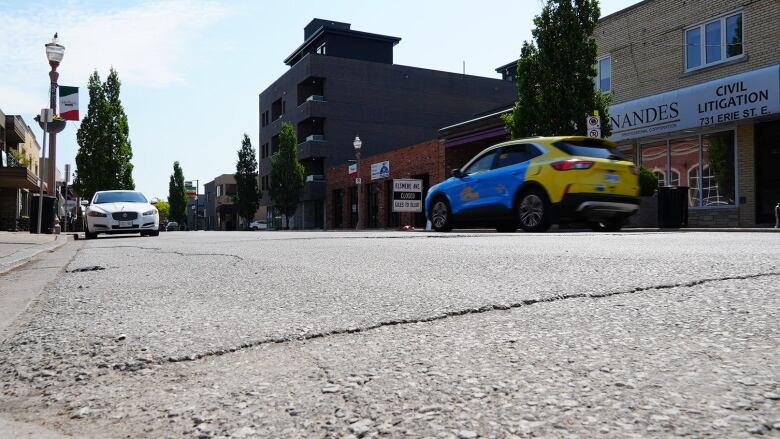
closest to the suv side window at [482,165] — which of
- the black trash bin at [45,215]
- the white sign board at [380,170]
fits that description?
the black trash bin at [45,215]

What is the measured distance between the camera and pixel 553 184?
10.4 metres

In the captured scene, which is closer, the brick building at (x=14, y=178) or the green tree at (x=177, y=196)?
the brick building at (x=14, y=178)

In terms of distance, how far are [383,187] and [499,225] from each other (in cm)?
2412

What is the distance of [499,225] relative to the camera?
11883 millimetres

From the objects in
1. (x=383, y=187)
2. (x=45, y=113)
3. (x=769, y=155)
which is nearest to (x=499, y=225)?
(x=769, y=155)

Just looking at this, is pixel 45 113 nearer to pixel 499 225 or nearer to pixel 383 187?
pixel 499 225

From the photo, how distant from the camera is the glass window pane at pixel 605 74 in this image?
21.3 meters

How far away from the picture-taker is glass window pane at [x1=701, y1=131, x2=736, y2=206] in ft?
55.6

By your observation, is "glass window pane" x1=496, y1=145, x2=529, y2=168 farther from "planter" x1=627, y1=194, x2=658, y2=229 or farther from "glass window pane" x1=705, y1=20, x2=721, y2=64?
"glass window pane" x1=705, y1=20, x2=721, y2=64

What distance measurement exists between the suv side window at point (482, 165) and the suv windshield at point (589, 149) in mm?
1455

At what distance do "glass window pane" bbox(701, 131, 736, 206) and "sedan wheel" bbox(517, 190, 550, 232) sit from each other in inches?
358

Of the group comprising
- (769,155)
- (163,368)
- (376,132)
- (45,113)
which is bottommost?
(163,368)

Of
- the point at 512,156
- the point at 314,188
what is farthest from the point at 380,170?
the point at 512,156

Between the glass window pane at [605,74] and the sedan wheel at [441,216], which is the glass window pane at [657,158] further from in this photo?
the sedan wheel at [441,216]
